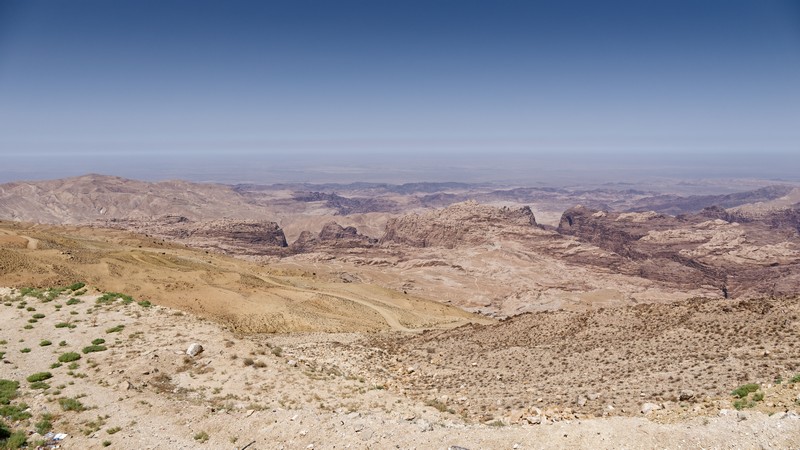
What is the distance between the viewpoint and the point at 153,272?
36094 millimetres

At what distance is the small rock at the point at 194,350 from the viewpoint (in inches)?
706

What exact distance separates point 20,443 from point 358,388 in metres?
9.77

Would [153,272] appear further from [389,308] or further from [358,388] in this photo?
[358,388]

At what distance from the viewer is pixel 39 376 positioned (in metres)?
15.4

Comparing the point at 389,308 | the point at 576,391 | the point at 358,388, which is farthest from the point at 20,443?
the point at 389,308

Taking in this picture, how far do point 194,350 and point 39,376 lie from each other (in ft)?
16.5

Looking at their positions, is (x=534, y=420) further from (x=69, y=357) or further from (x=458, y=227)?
(x=458, y=227)

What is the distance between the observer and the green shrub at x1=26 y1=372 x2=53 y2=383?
49.9 ft

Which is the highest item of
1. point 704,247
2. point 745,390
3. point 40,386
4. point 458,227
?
point 745,390

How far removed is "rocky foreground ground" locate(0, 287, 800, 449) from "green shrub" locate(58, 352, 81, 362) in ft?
0.31

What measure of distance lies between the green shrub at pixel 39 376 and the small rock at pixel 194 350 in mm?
4531

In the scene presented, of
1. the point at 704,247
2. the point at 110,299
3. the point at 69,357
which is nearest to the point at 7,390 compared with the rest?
the point at 69,357

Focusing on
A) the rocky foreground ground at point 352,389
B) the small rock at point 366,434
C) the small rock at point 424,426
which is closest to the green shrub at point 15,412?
the rocky foreground ground at point 352,389

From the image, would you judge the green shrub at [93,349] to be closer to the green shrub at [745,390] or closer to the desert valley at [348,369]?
the desert valley at [348,369]
